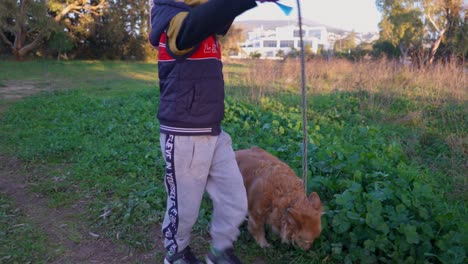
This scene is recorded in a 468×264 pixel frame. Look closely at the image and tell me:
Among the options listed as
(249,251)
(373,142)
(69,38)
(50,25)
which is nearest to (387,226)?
(249,251)

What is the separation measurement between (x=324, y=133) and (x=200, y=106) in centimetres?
421

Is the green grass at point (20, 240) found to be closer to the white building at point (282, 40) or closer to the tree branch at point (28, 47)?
the white building at point (282, 40)

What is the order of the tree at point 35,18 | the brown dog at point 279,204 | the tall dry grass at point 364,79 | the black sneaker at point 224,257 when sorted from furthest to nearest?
the tree at point 35,18 → the tall dry grass at point 364,79 → the brown dog at point 279,204 → the black sneaker at point 224,257

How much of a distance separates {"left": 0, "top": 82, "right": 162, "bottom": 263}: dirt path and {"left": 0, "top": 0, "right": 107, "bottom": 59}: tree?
2100 centimetres

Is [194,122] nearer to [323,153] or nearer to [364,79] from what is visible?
[323,153]

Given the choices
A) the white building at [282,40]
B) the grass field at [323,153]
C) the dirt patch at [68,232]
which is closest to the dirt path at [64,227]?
the dirt patch at [68,232]

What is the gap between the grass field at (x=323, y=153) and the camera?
3098 millimetres

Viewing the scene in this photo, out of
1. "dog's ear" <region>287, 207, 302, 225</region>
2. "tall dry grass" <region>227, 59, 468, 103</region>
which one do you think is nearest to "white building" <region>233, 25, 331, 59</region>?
"tall dry grass" <region>227, 59, 468, 103</region>

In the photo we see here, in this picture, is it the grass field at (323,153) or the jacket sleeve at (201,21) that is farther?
the grass field at (323,153)

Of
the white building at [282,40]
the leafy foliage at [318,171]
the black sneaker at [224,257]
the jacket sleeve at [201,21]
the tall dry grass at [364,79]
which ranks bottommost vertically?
the black sneaker at [224,257]

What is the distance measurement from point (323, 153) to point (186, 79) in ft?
7.44

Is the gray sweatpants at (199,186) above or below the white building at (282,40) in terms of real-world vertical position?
below

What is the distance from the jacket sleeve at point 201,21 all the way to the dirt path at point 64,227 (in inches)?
72.8

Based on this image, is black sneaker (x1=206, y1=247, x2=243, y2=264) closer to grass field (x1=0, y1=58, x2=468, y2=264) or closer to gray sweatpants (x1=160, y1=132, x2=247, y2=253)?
gray sweatpants (x1=160, y1=132, x2=247, y2=253)
